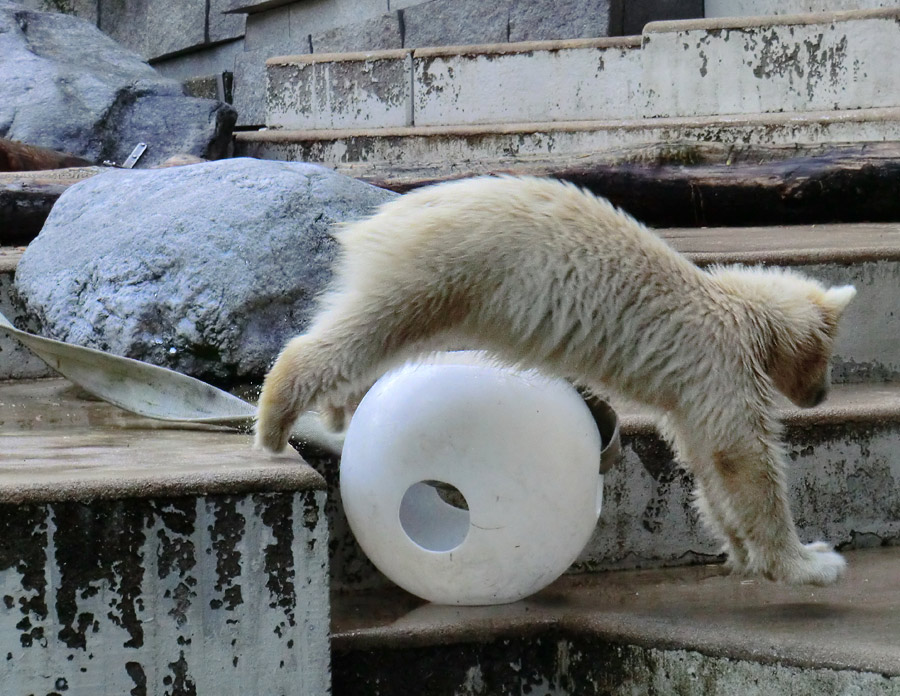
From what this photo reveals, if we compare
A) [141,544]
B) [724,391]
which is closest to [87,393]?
[141,544]

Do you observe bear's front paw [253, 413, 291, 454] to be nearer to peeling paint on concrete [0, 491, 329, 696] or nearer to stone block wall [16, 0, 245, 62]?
peeling paint on concrete [0, 491, 329, 696]

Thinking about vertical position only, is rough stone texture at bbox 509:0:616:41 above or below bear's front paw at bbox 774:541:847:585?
above

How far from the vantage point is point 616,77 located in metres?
6.27

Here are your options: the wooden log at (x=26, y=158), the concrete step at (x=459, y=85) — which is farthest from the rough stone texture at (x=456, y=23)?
the wooden log at (x=26, y=158)

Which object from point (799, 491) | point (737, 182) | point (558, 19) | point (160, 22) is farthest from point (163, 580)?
point (160, 22)

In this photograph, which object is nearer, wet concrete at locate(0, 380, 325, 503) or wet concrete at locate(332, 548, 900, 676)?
wet concrete at locate(0, 380, 325, 503)

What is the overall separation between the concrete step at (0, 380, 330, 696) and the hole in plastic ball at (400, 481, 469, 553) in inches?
15.9

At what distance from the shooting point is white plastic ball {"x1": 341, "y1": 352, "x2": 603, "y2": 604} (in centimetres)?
223

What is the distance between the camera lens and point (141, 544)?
1.92 meters

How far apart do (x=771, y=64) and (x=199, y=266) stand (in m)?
3.73

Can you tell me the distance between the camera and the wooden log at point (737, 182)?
444cm

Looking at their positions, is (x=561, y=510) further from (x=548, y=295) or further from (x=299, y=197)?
(x=299, y=197)

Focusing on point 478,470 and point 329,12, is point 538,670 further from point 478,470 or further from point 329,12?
point 329,12

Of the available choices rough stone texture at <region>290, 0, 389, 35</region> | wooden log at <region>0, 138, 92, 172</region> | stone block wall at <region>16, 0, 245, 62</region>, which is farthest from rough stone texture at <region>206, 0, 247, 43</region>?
wooden log at <region>0, 138, 92, 172</region>
